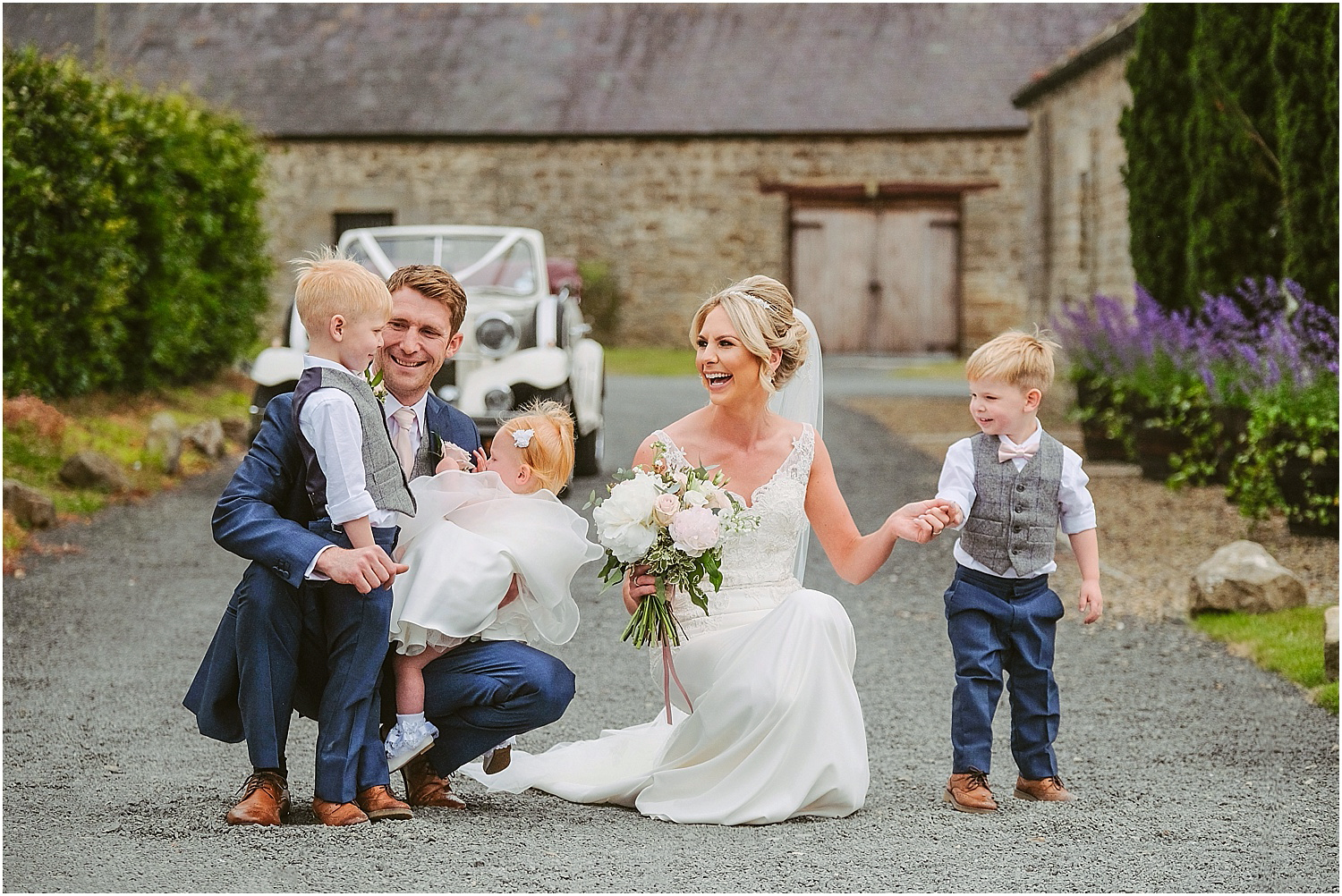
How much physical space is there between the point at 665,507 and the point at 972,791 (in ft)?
3.93

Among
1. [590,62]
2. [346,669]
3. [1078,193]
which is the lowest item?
[346,669]

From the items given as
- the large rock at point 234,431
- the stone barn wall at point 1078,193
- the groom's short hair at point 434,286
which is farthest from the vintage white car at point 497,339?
the groom's short hair at point 434,286

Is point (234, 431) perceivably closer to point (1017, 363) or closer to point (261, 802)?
point (261, 802)

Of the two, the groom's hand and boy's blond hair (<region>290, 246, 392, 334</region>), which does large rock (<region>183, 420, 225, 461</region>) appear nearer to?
boy's blond hair (<region>290, 246, 392, 334</region>)

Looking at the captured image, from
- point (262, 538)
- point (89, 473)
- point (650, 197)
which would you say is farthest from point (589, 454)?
point (650, 197)

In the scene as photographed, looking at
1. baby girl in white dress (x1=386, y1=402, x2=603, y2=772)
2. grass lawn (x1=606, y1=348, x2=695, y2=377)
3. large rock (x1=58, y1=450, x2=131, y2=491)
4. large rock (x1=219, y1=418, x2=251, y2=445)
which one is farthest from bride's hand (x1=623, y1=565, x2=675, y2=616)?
grass lawn (x1=606, y1=348, x2=695, y2=377)

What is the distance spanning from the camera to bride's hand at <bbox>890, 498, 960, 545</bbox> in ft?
12.8

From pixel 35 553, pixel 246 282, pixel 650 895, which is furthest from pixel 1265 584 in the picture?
pixel 246 282

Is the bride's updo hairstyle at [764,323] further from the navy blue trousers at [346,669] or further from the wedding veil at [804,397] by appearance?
the navy blue trousers at [346,669]

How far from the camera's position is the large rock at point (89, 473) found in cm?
973

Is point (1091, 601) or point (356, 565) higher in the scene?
point (356, 565)

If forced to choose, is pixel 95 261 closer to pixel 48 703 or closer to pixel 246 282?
pixel 246 282

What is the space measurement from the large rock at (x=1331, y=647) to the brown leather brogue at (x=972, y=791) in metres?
2.09

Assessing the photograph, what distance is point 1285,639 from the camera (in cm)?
616
